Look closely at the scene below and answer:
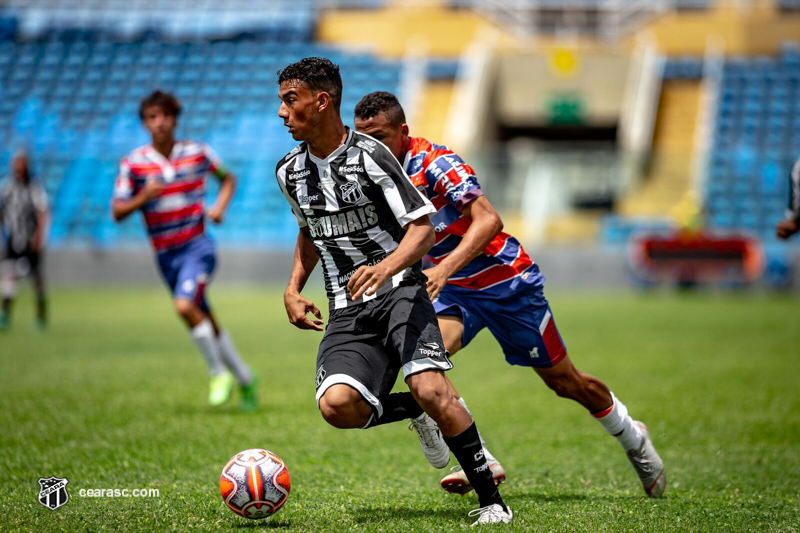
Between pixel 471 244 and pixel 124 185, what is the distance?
4599 millimetres

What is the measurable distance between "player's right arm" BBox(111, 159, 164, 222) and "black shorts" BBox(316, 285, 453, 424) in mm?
3755

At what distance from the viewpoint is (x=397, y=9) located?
33.0 meters

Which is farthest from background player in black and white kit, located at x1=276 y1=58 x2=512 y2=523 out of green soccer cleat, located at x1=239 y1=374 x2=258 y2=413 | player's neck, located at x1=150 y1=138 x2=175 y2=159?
player's neck, located at x1=150 y1=138 x2=175 y2=159

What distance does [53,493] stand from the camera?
4.95 metres

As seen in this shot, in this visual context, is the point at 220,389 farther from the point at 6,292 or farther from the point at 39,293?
the point at 6,292

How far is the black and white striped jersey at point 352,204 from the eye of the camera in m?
4.51

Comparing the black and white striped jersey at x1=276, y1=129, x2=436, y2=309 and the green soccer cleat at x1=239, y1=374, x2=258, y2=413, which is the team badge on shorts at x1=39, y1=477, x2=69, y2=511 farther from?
the green soccer cleat at x1=239, y1=374, x2=258, y2=413

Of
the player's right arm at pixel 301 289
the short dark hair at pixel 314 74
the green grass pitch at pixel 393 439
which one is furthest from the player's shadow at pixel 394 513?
the short dark hair at pixel 314 74

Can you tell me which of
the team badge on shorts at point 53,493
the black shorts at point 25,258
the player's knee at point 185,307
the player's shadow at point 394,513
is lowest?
the black shorts at point 25,258

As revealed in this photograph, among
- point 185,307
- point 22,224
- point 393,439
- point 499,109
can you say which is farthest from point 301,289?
point 499,109

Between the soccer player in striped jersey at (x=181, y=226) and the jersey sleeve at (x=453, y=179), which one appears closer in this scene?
the jersey sleeve at (x=453, y=179)

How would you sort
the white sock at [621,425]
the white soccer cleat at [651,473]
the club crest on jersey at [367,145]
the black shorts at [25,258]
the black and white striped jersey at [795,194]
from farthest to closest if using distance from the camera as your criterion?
the black shorts at [25,258] → the black and white striped jersey at [795,194] → the white sock at [621,425] → the white soccer cleat at [651,473] → the club crest on jersey at [367,145]

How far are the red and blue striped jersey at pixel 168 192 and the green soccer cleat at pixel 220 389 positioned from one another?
4.02 feet

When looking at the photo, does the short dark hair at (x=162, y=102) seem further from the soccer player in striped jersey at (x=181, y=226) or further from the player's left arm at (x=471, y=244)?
the player's left arm at (x=471, y=244)
